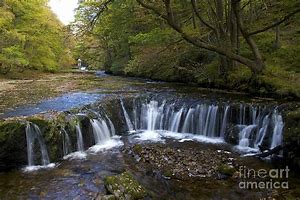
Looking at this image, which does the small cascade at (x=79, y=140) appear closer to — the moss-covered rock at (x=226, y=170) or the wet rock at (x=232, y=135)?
the moss-covered rock at (x=226, y=170)

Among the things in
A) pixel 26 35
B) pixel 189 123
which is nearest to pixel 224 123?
pixel 189 123

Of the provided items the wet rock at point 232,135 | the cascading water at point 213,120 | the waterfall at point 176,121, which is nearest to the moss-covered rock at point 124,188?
the cascading water at point 213,120

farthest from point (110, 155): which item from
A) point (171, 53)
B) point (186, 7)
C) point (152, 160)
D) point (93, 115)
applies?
point (186, 7)

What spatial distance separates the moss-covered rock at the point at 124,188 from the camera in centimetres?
666

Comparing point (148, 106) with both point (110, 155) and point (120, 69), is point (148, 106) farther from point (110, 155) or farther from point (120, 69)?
point (120, 69)

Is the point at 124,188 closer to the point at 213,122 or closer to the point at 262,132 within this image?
the point at 262,132

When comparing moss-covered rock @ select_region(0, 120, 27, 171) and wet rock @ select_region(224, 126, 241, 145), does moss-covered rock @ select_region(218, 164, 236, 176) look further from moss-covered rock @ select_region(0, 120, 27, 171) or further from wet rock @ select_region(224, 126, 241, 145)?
moss-covered rock @ select_region(0, 120, 27, 171)

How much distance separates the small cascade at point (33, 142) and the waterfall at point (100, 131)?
7.33 ft

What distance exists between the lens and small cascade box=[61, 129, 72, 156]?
34.3 ft

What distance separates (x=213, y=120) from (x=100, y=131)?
4.42 m

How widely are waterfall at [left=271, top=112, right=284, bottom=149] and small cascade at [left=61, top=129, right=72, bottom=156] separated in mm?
6638

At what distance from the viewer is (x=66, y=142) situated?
10547mm

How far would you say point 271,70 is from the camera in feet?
49.5

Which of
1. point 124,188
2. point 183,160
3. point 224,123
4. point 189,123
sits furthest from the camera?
point 189,123
